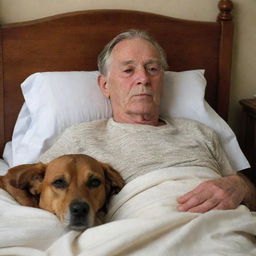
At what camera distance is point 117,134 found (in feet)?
4.63

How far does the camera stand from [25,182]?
3.87 ft

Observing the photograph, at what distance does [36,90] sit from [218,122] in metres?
0.77

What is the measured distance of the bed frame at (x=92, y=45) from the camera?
1.70 metres

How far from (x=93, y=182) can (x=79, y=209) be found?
5.1 inches

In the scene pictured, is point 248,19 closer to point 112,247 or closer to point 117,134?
point 117,134

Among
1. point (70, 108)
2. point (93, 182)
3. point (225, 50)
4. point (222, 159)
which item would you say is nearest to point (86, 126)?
point (70, 108)

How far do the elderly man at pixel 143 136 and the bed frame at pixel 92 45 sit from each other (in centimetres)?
17

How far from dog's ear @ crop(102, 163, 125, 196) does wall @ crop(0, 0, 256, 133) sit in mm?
893

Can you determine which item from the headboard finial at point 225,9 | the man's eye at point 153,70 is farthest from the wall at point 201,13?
the man's eye at point 153,70

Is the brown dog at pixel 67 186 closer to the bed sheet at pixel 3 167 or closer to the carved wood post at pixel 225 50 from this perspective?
the bed sheet at pixel 3 167

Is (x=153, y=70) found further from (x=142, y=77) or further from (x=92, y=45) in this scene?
(x=92, y=45)

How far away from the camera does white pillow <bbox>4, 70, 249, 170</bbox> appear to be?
1558mm

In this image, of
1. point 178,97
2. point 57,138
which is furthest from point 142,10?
point 57,138

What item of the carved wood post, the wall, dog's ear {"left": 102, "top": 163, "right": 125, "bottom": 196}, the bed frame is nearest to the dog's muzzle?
dog's ear {"left": 102, "top": 163, "right": 125, "bottom": 196}
